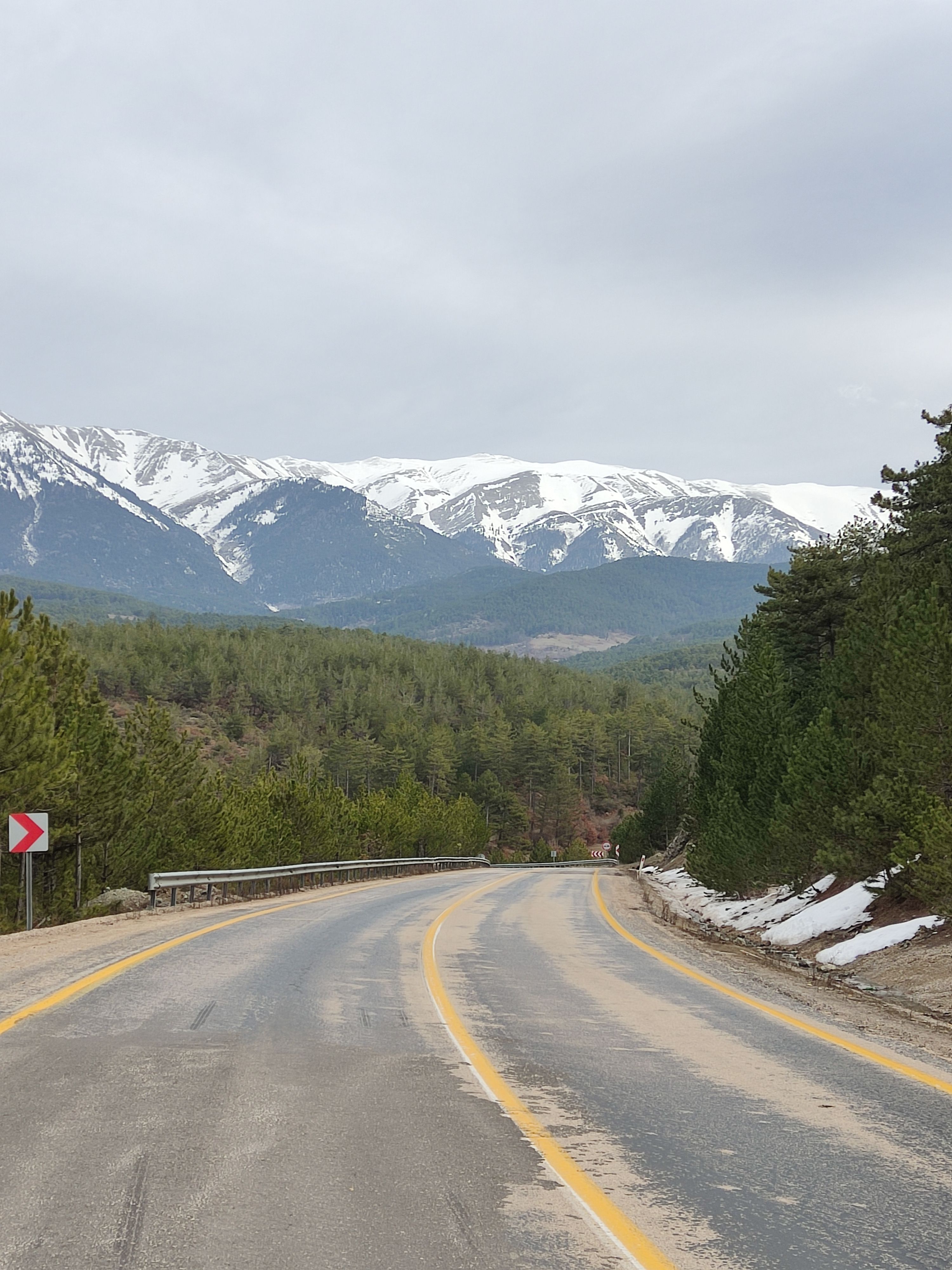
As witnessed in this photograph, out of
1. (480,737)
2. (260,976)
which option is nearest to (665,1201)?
(260,976)

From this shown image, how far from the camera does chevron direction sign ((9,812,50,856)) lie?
1694cm

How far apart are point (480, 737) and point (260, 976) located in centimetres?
13945

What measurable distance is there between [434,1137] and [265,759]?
139 metres

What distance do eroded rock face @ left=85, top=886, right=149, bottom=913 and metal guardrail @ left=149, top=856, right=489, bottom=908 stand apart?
37 cm

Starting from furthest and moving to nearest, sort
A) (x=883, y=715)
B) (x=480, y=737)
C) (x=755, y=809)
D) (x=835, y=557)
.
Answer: (x=480, y=737) < (x=835, y=557) < (x=755, y=809) < (x=883, y=715)

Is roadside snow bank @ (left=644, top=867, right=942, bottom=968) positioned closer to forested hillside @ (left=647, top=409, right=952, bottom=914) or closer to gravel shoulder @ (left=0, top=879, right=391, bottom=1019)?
forested hillside @ (left=647, top=409, right=952, bottom=914)

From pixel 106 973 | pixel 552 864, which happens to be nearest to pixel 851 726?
pixel 106 973

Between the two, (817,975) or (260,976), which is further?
(817,975)

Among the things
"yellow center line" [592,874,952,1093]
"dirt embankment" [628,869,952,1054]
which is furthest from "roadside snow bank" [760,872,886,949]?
"yellow center line" [592,874,952,1093]

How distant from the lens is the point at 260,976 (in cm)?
1218

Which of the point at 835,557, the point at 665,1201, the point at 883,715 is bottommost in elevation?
the point at 665,1201

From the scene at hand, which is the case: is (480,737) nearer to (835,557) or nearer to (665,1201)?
(835,557)

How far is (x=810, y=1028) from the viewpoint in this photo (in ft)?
31.4

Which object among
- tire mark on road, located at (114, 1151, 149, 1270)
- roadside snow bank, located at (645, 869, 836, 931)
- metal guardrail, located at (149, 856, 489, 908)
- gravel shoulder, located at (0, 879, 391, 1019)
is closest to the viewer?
tire mark on road, located at (114, 1151, 149, 1270)
